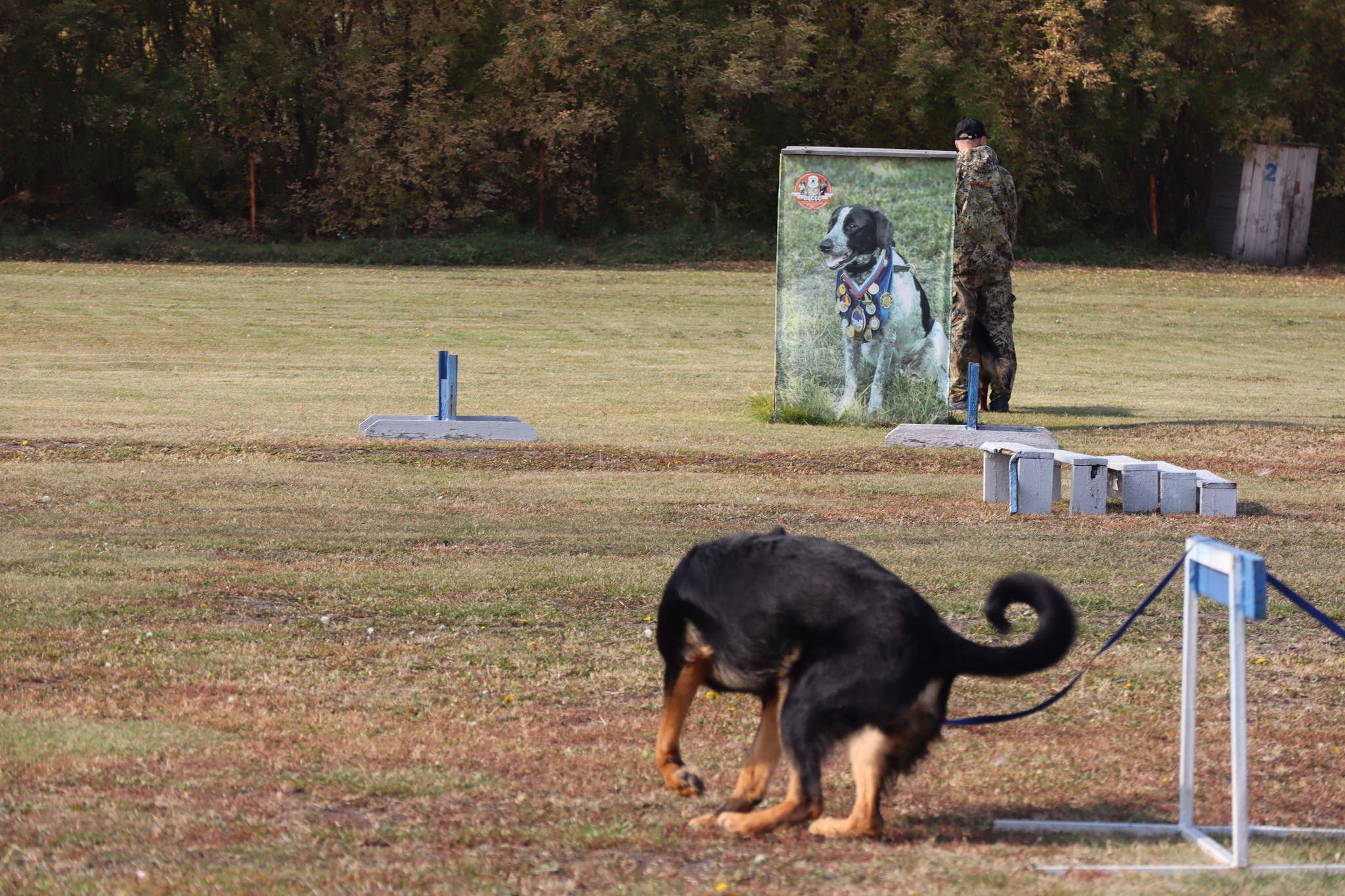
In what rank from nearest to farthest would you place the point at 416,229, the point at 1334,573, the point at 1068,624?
the point at 1068,624
the point at 1334,573
the point at 416,229

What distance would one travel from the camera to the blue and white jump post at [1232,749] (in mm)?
3734

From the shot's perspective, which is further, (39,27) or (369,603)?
(39,27)

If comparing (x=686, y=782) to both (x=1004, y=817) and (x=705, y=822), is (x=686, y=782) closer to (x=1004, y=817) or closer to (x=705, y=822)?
(x=705, y=822)

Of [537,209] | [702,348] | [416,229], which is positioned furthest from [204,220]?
[702,348]

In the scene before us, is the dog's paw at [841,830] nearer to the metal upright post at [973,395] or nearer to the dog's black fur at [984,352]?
the metal upright post at [973,395]

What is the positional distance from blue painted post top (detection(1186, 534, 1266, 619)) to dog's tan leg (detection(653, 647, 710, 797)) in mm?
1435

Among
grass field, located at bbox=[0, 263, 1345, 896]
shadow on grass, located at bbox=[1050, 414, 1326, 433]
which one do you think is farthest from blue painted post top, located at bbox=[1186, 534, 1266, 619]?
shadow on grass, located at bbox=[1050, 414, 1326, 433]

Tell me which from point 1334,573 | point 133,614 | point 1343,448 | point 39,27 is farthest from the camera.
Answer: point 39,27

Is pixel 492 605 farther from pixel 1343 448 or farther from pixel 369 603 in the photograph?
pixel 1343 448

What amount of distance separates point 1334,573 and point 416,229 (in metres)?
32.1

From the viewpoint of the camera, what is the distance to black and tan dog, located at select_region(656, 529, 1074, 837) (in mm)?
3926

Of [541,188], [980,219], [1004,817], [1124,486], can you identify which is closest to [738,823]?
[1004,817]

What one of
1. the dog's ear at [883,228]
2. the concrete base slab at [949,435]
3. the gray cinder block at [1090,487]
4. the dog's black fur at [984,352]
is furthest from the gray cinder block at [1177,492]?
the dog's black fur at [984,352]

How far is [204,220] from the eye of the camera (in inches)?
1497
